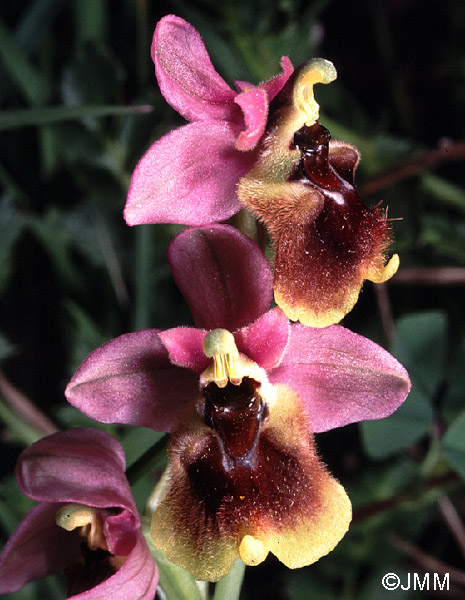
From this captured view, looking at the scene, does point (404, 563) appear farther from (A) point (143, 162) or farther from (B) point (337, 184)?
(A) point (143, 162)

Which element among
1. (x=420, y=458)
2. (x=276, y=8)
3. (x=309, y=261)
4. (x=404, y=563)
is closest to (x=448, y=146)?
(x=276, y=8)

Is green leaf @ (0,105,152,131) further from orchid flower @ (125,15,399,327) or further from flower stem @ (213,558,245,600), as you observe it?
flower stem @ (213,558,245,600)

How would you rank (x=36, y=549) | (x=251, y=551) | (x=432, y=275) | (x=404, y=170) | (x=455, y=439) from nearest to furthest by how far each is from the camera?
(x=251, y=551)
(x=36, y=549)
(x=455, y=439)
(x=404, y=170)
(x=432, y=275)

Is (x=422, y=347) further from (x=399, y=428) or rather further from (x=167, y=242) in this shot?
(x=167, y=242)

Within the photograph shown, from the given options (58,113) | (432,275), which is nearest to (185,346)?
(58,113)

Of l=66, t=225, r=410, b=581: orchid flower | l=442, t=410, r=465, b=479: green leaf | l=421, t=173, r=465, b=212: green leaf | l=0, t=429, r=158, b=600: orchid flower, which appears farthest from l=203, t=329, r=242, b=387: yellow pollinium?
l=421, t=173, r=465, b=212: green leaf

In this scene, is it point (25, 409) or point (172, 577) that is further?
point (25, 409)
